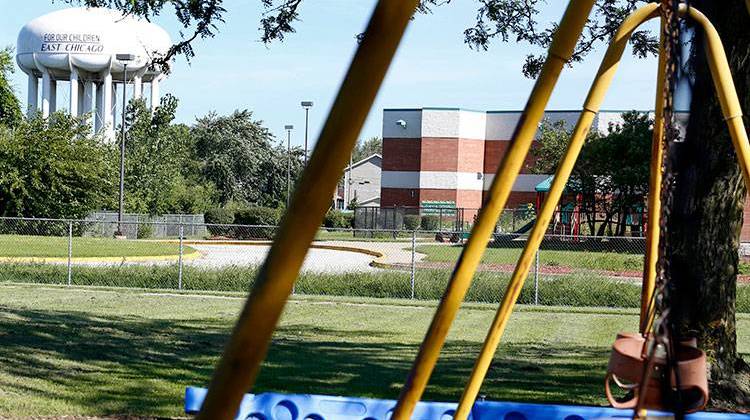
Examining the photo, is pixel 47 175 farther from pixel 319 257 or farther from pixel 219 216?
pixel 219 216

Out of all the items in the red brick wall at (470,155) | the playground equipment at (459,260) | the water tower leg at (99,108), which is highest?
the water tower leg at (99,108)

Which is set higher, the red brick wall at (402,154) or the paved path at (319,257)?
the red brick wall at (402,154)

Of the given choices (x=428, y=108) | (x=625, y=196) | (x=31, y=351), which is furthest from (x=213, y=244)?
(x=31, y=351)

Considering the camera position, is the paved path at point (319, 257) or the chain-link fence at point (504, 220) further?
the chain-link fence at point (504, 220)

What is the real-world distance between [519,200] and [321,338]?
143 feet

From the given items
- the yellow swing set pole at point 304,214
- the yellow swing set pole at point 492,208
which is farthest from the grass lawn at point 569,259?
the yellow swing set pole at point 304,214

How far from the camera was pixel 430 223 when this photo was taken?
54.2 meters

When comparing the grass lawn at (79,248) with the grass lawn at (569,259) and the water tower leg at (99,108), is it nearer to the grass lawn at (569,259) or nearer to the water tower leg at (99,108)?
the grass lawn at (569,259)

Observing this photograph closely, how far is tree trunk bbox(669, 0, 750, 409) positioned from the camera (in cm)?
793

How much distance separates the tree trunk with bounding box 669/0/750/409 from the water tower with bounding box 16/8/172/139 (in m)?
52.1

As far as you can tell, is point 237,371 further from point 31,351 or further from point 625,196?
point 625,196

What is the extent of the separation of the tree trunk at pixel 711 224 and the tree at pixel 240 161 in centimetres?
6928

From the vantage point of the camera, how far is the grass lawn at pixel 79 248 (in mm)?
27234

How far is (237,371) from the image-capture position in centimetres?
163
